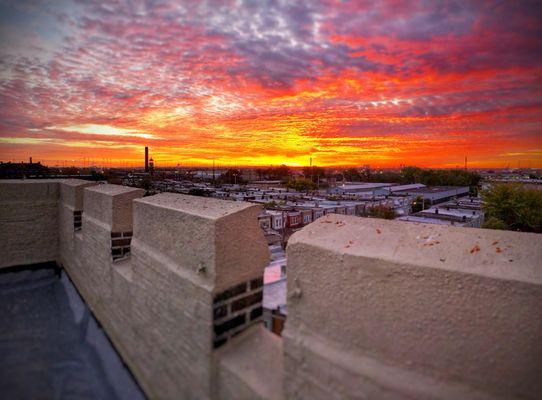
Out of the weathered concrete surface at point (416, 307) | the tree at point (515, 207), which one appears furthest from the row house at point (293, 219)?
the weathered concrete surface at point (416, 307)

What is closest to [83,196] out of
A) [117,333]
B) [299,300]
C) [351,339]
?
[117,333]

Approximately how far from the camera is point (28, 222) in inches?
219

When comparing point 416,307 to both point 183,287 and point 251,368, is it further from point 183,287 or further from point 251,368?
point 183,287

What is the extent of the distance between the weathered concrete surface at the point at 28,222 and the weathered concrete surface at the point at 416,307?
566 cm

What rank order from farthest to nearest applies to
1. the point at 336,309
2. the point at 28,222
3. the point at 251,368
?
the point at 28,222
the point at 251,368
the point at 336,309

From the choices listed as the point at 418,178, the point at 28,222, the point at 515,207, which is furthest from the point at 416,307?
the point at 418,178

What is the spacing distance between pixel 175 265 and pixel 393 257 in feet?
5.02

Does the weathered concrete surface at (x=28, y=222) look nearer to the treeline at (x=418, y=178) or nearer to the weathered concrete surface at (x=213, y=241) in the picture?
the weathered concrete surface at (x=213, y=241)

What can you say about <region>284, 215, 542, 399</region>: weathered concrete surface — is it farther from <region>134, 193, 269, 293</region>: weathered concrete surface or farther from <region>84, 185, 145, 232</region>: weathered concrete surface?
<region>84, 185, 145, 232</region>: weathered concrete surface

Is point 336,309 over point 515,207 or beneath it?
over

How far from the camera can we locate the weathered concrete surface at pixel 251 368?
5.90 feet

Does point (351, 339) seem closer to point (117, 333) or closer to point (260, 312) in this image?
point (260, 312)

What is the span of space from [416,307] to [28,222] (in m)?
6.33

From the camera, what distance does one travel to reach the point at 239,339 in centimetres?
214
